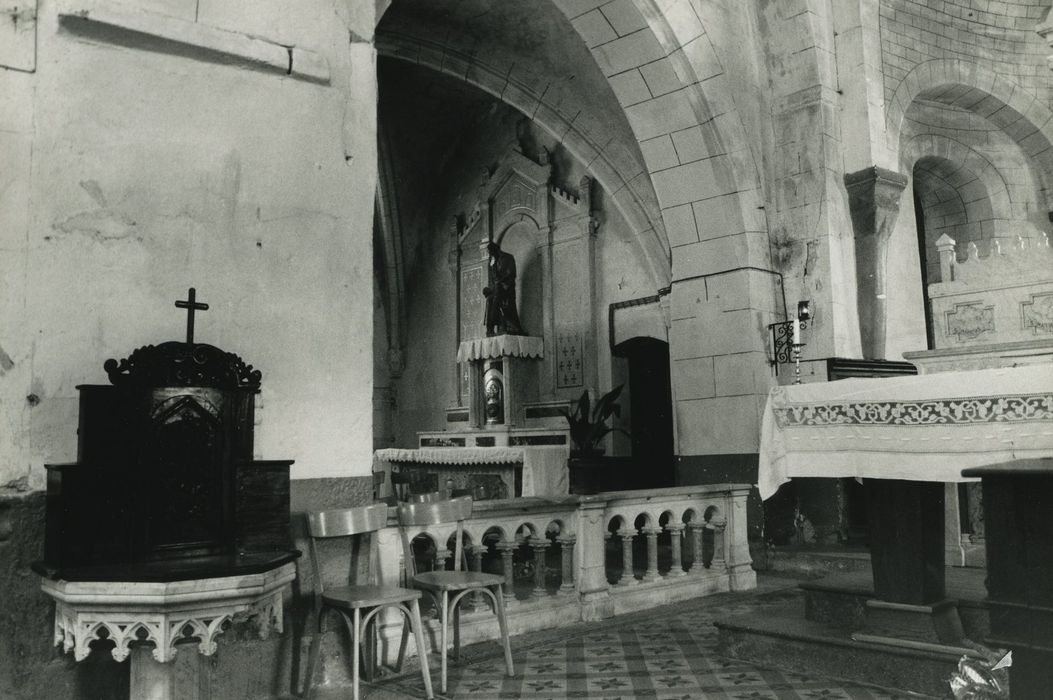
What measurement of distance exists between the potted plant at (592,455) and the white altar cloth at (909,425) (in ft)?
14.3

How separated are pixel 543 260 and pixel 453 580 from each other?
7021 millimetres

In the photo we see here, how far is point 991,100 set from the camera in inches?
317

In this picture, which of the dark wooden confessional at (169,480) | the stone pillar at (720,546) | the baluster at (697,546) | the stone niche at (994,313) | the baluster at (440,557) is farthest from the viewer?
the stone pillar at (720,546)

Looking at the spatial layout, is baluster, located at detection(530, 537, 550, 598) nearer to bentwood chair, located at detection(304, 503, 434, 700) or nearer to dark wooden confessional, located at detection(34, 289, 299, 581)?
bentwood chair, located at detection(304, 503, 434, 700)

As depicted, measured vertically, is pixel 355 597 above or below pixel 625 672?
above

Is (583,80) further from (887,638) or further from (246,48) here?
(887,638)

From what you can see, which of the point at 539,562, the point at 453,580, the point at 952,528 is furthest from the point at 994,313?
Result: the point at 453,580

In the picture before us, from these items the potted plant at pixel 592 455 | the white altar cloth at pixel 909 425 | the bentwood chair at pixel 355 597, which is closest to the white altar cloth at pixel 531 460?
the potted plant at pixel 592 455

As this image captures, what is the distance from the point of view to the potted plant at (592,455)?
8.37 meters

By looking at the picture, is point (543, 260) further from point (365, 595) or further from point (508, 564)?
point (365, 595)

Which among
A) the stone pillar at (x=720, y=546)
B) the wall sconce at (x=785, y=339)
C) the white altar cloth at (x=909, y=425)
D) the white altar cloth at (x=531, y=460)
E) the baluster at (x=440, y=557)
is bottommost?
the stone pillar at (x=720, y=546)

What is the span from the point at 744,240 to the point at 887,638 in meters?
3.65

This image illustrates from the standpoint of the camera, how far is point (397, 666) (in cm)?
368

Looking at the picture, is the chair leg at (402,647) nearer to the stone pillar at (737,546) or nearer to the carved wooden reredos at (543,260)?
the stone pillar at (737,546)
